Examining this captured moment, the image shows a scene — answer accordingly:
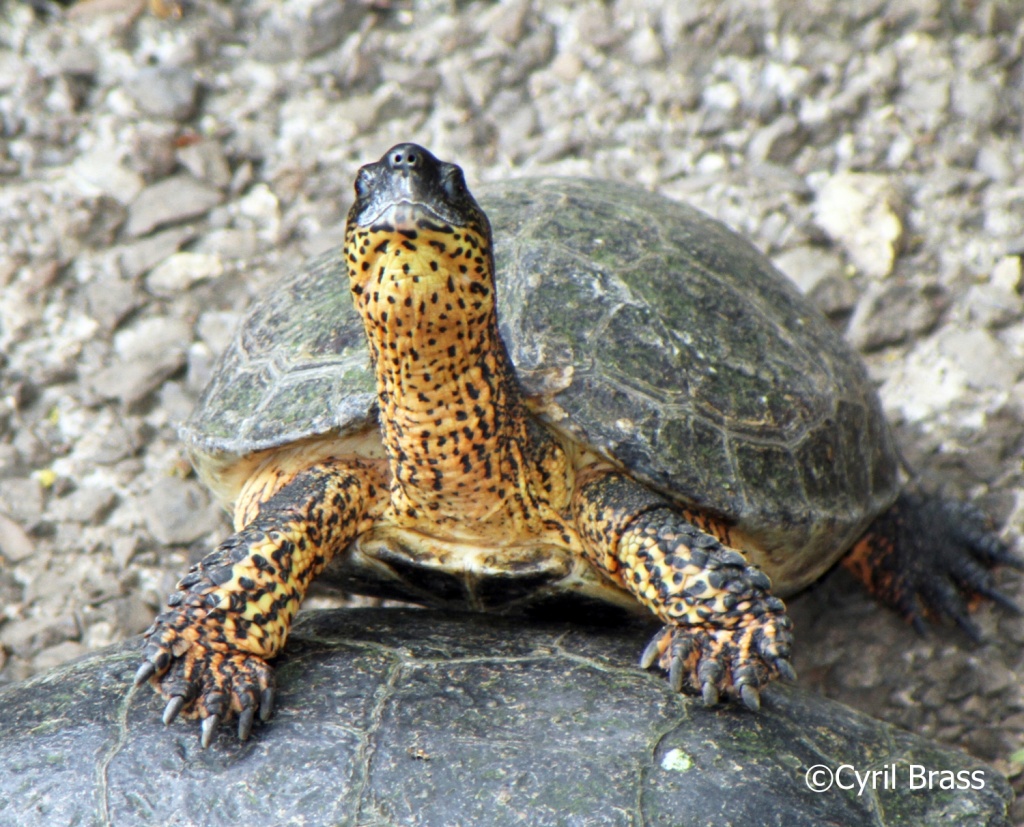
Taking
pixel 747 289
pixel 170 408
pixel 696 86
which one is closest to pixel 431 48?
pixel 696 86

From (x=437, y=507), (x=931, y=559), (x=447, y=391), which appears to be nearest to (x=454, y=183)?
(x=447, y=391)

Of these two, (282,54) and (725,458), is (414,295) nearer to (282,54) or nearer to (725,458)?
(725,458)

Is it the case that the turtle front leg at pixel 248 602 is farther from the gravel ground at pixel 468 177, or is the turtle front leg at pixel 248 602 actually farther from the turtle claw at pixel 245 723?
the gravel ground at pixel 468 177

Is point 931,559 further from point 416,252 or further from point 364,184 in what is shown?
point 364,184

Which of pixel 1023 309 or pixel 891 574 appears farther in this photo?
pixel 1023 309

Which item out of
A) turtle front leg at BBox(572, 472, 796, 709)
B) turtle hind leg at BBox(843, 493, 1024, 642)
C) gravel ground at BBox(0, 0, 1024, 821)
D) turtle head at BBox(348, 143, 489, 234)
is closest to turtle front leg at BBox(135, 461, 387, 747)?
turtle front leg at BBox(572, 472, 796, 709)
